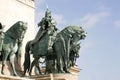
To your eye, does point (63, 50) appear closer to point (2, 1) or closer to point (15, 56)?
point (15, 56)

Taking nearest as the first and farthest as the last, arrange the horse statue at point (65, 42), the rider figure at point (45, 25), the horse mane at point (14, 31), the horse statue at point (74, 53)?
1. the horse mane at point (14, 31)
2. the horse statue at point (65, 42)
3. the horse statue at point (74, 53)
4. the rider figure at point (45, 25)

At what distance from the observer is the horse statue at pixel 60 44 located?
54.2 feet

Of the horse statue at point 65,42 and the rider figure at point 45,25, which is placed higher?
the rider figure at point 45,25

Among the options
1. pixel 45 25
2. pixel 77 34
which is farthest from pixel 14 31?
pixel 77 34

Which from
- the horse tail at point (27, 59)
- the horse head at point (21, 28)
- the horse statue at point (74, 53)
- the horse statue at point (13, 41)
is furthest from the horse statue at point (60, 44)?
the horse head at point (21, 28)

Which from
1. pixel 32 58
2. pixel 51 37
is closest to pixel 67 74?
pixel 51 37

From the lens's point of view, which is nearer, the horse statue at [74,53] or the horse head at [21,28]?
the horse head at [21,28]

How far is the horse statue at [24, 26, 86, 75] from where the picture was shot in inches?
651

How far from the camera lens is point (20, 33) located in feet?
52.3

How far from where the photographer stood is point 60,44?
16.6 m

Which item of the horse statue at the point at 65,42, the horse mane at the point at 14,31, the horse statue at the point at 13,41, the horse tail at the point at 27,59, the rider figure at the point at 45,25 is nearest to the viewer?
the horse statue at the point at 13,41

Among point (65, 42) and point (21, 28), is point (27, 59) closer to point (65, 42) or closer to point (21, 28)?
point (65, 42)

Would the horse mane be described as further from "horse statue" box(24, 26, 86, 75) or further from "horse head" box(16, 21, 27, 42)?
"horse statue" box(24, 26, 86, 75)

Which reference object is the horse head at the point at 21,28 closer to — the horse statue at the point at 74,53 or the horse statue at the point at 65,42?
the horse statue at the point at 65,42
